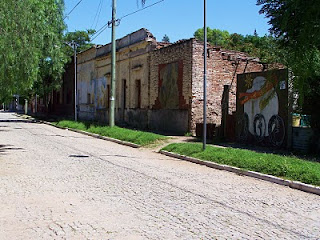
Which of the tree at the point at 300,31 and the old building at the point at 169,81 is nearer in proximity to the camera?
the tree at the point at 300,31

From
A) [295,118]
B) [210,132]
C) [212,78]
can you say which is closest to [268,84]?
[295,118]

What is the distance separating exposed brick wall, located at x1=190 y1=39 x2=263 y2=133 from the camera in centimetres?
2017

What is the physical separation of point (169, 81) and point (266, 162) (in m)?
12.2

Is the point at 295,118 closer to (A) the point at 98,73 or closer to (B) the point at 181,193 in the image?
(B) the point at 181,193

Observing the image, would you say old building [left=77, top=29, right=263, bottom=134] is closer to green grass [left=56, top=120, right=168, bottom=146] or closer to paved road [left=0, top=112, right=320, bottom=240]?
green grass [left=56, top=120, right=168, bottom=146]

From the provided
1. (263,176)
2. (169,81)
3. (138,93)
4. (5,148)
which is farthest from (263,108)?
(138,93)

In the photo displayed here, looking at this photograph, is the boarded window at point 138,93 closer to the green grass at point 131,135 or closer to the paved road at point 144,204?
the green grass at point 131,135

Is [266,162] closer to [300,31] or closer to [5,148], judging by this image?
[300,31]

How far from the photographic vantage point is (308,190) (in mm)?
8516

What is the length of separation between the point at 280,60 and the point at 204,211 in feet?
21.8

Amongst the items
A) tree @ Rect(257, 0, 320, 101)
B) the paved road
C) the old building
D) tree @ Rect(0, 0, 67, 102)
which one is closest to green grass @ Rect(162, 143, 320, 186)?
the paved road

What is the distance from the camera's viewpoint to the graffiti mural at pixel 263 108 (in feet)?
48.5

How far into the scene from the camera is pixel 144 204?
22.5 feet

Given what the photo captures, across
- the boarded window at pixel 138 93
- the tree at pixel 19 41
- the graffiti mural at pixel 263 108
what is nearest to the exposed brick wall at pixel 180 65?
the boarded window at pixel 138 93
